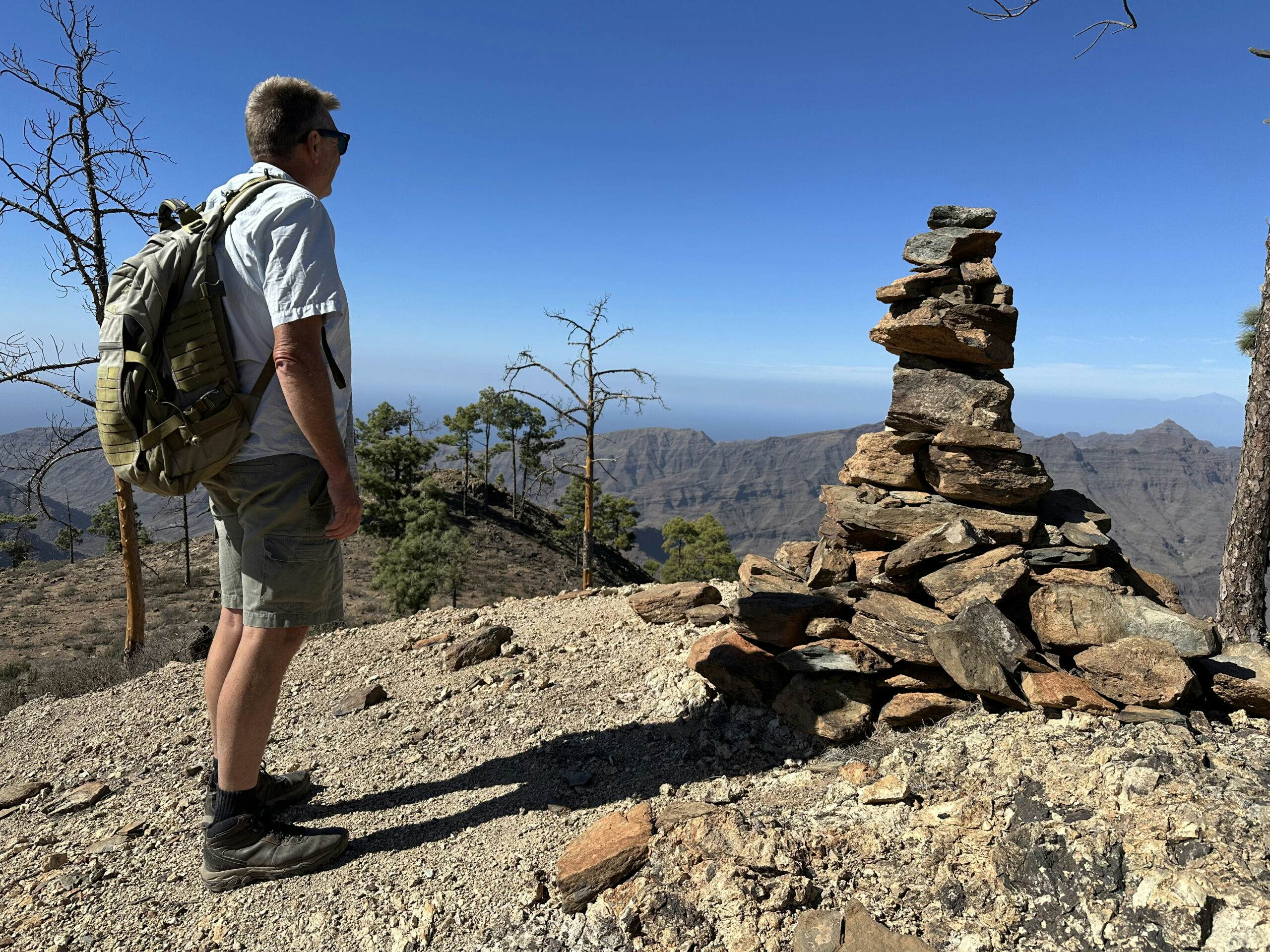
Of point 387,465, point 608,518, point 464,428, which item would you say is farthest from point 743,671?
point 464,428

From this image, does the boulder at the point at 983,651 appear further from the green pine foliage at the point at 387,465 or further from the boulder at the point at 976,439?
the green pine foliage at the point at 387,465

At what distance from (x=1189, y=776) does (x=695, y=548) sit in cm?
3474

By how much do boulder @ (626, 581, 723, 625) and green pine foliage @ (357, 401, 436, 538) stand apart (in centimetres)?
2971

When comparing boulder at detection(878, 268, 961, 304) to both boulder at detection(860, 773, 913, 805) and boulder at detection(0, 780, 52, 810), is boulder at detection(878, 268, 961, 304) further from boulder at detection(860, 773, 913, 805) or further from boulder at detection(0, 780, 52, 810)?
boulder at detection(0, 780, 52, 810)

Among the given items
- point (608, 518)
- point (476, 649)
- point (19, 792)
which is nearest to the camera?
point (19, 792)

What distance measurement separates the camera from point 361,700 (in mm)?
5418

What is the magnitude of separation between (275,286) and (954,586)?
15.3ft

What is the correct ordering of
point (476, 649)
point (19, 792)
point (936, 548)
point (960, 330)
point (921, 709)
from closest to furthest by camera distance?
1. point (921, 709)
2. point (19, 792)
3. point (936, 548)
4. point (960, 330)
5. point (476, 649)

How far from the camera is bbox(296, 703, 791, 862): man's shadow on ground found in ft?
12.1

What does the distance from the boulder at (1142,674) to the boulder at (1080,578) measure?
721 mm

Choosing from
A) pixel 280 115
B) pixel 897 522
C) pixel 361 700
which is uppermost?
pixel 280 115

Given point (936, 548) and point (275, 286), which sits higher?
point (275, 286)

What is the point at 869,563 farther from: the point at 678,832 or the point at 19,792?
the point at 19,792

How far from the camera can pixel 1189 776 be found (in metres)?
3.27
